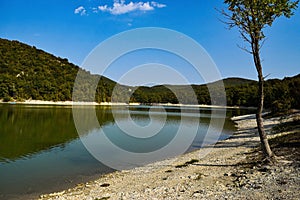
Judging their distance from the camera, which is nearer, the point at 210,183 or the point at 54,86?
the point at 210,183

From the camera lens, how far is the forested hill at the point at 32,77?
11869cm

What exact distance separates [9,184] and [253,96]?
417 ft

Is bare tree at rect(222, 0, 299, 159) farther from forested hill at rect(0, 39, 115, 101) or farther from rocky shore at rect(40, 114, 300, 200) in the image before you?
forested hill at rect(0, 39, 115, 101)

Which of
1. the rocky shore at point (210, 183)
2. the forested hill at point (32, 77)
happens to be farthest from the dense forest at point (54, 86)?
the rocky shore at point (210, 183)

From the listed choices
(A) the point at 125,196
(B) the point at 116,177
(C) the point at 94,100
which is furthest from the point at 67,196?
(C) the point at 94,100

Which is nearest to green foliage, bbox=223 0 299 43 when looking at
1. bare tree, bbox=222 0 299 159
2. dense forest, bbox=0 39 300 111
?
bare tree, bbox=222 0 299 159

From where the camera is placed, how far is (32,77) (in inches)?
5369

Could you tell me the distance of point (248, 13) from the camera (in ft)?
42.0

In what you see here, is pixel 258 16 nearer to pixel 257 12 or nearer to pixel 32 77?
pixel 257 12

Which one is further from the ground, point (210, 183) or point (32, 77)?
point (32, 77)

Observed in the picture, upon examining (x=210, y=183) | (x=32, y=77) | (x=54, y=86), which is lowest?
(x=210, y=183)

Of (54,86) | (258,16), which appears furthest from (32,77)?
(258,16)

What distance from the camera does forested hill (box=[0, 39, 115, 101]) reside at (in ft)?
389

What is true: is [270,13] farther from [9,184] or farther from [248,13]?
[9,184]
